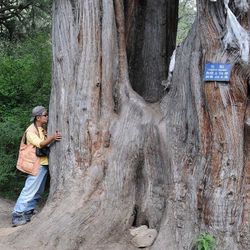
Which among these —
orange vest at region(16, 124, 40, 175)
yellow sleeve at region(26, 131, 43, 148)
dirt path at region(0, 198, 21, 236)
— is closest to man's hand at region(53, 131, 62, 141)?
yellow sleeve at region(26, 131, 43, 148)

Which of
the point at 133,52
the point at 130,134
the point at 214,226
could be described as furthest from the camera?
the point at 133,52

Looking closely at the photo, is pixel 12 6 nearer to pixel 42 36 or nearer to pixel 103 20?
pixel 42 36

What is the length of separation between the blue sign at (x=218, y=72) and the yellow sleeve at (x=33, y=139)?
98.8 inches

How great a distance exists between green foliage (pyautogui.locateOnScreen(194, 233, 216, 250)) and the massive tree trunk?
7 centimetres

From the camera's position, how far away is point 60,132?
689 centimetres

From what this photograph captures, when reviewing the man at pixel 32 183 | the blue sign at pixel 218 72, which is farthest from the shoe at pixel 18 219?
the blue sign at pixel 218 72

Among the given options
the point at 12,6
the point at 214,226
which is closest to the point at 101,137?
the point at 214,226

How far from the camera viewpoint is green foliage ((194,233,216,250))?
217 inches

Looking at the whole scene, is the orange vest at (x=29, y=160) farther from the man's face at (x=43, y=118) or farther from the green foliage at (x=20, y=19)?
the green foliage at (x=20, y=19)

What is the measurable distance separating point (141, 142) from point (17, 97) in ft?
16.6

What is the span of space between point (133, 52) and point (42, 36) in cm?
461

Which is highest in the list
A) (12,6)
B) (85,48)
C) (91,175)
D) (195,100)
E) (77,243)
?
(12,6)

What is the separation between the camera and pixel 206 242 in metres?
5.53

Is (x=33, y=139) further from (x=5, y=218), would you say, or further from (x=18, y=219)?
(x=5, y=218)
